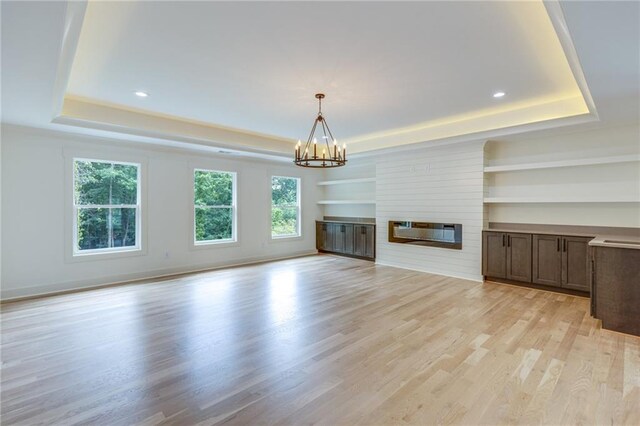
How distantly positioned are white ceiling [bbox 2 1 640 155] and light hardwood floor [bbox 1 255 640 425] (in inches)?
98.4

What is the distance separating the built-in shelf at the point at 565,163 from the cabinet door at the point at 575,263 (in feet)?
3.60

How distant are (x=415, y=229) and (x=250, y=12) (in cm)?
525

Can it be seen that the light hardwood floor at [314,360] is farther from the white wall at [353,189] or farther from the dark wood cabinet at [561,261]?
the white wall at [353,189]

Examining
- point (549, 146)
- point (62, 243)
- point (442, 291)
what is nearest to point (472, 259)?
point (442, 291)

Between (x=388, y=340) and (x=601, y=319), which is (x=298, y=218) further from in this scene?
(x=601, y=319)

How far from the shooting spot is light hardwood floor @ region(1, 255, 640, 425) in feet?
7.05

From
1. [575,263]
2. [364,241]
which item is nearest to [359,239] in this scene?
[364,241]

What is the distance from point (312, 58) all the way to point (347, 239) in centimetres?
547

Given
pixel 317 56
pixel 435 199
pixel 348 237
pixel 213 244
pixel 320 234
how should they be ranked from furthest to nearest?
pixel 320 234 < pixel 348 237 < pixel 213 244 < pixel 435 199 < pixel 317 56

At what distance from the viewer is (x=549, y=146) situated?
5.27 metres

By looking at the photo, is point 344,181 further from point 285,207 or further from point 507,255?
point 507,255

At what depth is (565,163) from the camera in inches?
191

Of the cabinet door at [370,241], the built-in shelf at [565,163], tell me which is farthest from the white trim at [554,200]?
the cabinet door at [370,241]

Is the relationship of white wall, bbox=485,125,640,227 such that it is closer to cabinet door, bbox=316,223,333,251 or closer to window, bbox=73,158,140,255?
cabinet door, bbox=316,223,333,251
